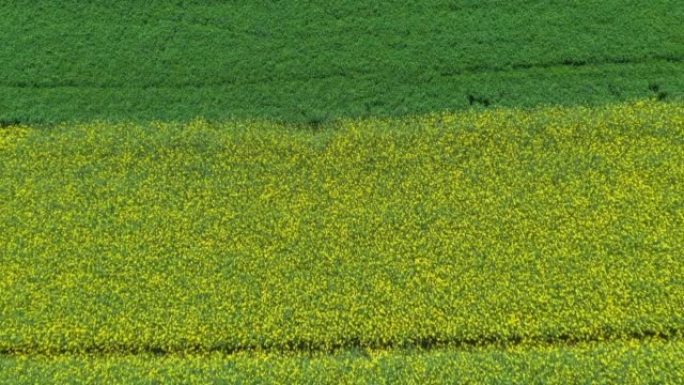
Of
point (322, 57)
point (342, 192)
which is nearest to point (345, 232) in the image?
point (342, 192)

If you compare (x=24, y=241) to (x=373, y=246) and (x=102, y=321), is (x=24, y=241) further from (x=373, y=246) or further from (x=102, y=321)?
(x=373, y=246)

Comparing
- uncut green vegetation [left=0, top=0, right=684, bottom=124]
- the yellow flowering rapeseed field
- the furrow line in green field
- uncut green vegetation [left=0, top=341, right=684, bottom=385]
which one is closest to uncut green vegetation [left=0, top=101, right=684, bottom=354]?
the yellow flowering rapeseed field

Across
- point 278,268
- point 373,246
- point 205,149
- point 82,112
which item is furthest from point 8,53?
point 373,246

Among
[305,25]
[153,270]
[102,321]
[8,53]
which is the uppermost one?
[305,25]

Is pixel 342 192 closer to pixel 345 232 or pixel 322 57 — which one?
pixel 345 232

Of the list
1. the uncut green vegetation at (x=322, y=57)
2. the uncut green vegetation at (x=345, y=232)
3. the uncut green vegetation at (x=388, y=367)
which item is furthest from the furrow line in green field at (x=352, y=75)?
the uncut green vegetation at (x=388, y=367)

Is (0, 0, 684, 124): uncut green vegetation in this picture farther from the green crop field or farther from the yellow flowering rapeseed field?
the yellow flowering rapeseed field
